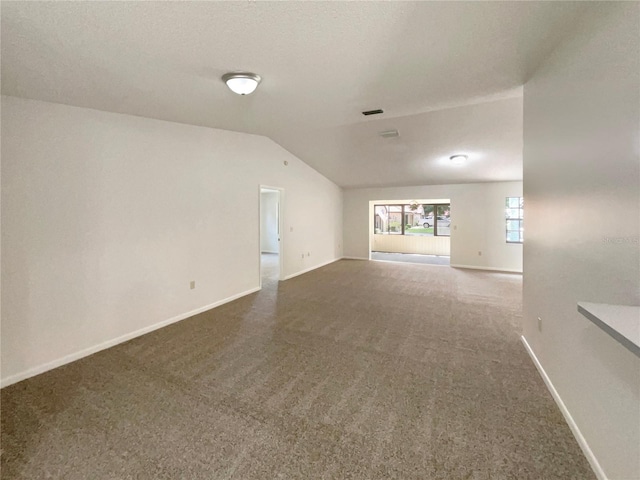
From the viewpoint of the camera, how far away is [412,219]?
11.6 m

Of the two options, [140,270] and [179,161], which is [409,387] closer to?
[140,270]

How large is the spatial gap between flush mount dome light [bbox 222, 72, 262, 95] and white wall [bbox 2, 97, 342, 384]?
5.29ft

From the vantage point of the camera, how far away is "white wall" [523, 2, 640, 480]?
1264 mm

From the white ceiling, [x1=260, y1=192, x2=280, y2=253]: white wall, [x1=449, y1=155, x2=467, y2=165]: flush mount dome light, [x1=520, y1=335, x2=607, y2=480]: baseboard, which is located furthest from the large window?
[x1=520, y1=335, x2=607, y2=480]: baseboard

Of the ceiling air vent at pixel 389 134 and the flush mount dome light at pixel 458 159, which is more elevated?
the ceiling air vent at pixel 389 134

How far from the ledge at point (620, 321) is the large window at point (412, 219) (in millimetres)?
10244

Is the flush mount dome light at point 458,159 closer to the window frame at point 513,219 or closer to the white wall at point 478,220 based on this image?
the white wall at point 478,220

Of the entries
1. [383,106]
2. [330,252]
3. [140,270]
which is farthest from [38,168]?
[330,252]

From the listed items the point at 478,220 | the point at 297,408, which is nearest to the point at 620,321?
the point at 297,408

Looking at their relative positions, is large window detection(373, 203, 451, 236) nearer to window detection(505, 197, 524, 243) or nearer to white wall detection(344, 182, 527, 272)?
white wall detection(344, 182, 527, 272)

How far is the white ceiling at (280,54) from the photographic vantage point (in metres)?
1.59

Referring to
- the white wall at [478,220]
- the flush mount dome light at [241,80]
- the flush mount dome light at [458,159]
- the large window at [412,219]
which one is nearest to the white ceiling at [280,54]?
the flush mount dome light at [241,80]

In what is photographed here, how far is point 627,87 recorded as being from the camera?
1279 millimetres

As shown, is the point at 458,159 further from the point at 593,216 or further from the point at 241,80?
the point at 241,80
